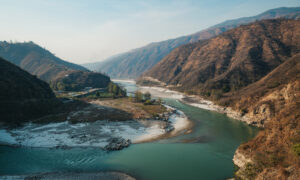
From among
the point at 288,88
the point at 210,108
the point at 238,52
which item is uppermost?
the point at 238,52

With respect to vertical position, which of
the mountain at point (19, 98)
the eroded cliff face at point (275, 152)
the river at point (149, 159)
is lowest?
the river at point (149, 159)

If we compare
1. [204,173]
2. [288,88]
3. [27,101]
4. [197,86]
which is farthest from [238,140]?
[197,86]

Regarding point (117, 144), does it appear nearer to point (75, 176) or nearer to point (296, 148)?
point (75, 176)

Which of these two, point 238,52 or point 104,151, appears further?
point 238,52

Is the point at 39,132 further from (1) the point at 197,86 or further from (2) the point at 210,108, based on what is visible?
(1) the point at 197,86

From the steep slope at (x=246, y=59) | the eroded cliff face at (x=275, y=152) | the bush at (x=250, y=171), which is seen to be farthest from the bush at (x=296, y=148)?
the steep slope at (x=246, y=59)

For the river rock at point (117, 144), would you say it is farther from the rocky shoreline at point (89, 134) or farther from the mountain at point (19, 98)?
the mountain at point (19, 98)
